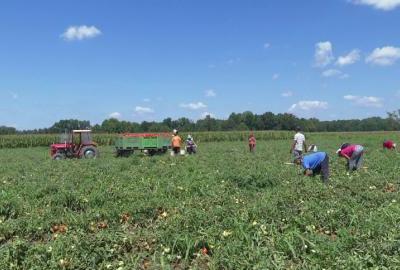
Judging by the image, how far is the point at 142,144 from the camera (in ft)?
107

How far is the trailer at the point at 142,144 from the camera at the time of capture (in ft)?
107

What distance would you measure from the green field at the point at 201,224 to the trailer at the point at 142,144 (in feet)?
67.2

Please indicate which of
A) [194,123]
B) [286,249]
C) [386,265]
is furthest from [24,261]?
[194,123]

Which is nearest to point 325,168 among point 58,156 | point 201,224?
point 201,224

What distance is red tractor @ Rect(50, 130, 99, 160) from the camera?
96.6 ft

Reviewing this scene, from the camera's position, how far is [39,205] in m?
9.55

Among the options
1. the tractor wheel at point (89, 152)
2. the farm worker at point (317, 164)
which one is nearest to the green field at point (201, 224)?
the farm worker at point (317, 164)

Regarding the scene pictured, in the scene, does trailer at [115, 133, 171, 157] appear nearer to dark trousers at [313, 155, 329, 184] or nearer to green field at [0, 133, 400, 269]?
green field at [0, 133, 400, 269]

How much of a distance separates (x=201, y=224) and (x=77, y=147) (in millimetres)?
23642

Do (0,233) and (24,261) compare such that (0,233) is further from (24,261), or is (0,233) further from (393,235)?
(393,235)

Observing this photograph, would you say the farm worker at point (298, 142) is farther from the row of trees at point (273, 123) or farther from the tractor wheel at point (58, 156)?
the row of trees at point (273, 123)

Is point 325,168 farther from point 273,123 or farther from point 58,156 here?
point 273,123

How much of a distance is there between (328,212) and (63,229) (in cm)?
399

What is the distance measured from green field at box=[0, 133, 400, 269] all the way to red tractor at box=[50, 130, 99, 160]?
57.4ft
